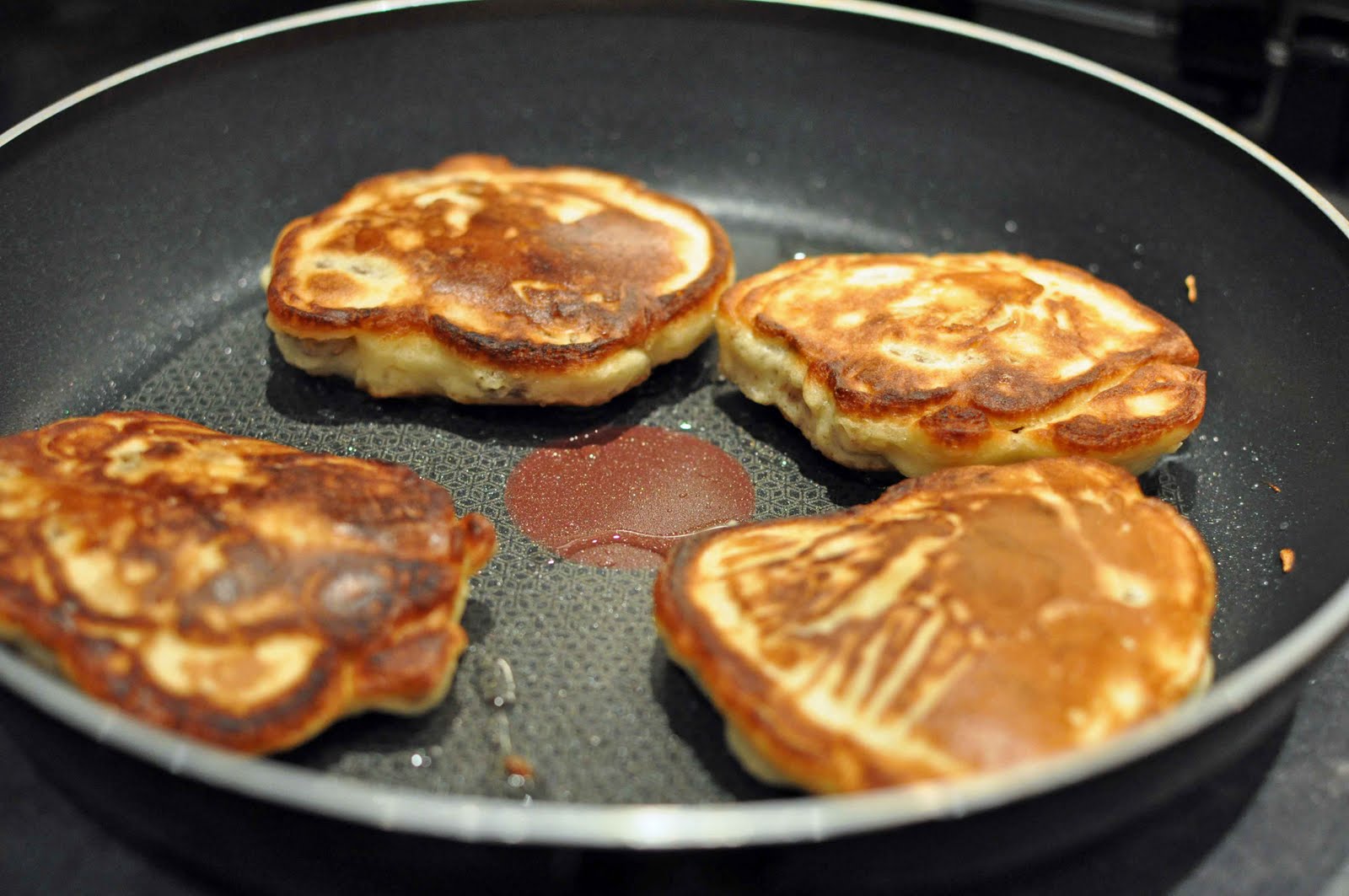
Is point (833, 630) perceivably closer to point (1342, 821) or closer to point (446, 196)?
point (1342, 821)

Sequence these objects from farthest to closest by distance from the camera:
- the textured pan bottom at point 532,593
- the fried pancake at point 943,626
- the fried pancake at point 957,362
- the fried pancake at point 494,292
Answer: the fried pancake at point 494,292, the fried pancake at point 957,362, the textured pan bottom at point 532,593, the fried pancake at point 943,626

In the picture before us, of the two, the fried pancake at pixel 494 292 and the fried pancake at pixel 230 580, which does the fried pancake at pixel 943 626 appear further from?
the fried pancake at pixel 494 292

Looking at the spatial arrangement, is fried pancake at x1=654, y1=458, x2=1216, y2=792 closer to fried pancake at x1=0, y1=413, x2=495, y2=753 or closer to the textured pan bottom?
the textured pan bottom

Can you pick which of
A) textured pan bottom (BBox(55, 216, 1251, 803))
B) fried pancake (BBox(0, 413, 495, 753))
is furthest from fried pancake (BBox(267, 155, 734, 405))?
fried pancake (BBox(0, 413, 495, 753))

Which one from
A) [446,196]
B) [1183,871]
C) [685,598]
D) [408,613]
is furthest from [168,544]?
[1183,871]

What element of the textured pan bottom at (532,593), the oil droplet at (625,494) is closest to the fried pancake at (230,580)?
the textured pan bottom at (532,593)

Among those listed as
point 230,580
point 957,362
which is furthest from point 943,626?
point 230,580
